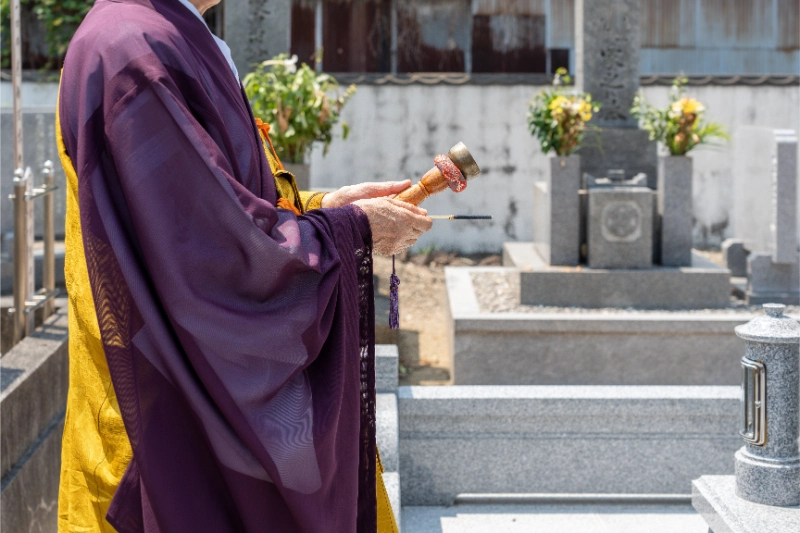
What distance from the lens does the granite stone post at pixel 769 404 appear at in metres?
3.05

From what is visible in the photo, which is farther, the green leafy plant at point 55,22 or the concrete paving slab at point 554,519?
the green leafy plant at point 55,22

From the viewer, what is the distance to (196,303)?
68.2 inches

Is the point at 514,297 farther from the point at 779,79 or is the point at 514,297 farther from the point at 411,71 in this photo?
the point at 411,71

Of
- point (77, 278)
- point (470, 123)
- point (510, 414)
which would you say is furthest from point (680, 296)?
point (77, 278)

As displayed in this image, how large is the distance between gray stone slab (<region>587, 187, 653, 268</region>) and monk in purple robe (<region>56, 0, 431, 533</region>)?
17.7 feet

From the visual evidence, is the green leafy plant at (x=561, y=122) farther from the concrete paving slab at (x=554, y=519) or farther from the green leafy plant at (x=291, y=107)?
the concrete paving slab at (x=554, y=519)

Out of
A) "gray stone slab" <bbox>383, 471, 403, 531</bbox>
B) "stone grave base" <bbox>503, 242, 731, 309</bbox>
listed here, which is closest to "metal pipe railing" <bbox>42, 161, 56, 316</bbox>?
"gray stone slab" <bbox>383, 471, 403, 531</bbox>

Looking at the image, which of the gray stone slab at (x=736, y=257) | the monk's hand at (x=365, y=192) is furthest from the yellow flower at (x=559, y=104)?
the monk's hand at (x=365, y=192)

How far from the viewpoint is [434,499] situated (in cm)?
418

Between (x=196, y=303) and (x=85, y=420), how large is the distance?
0.42 m

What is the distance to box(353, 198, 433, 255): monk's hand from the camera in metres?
1.96

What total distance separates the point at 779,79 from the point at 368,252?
997 centimetres

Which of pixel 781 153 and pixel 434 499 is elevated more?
pixel 781 153

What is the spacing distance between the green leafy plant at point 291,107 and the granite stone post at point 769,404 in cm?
477
